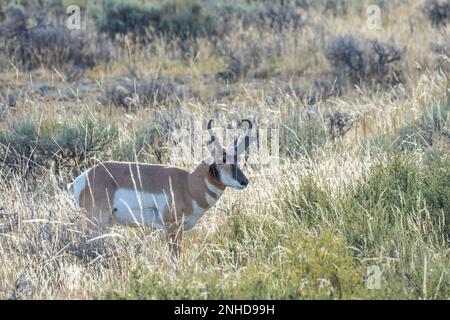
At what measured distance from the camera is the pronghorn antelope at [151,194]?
7.89 m

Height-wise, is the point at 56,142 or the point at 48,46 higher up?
the point at 48,46

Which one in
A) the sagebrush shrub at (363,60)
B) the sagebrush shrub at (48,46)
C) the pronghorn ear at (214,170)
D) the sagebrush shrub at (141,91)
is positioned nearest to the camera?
the pronghorn ear at (214,170)

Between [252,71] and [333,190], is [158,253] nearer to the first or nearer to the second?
[333,190]

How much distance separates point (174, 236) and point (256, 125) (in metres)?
3.64

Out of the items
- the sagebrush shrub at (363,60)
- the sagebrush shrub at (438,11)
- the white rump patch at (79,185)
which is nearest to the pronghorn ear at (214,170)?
the white rump patch at (79,185)

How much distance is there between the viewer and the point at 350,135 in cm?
1150

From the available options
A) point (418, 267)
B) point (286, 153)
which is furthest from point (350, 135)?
point (418, 267)

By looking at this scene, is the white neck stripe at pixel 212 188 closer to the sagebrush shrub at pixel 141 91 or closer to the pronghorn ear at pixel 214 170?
the pronghorn ear at pixel 214 170

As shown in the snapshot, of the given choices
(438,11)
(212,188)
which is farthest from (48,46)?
(212,188)

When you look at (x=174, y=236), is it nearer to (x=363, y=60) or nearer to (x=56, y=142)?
(x=56, y=142)

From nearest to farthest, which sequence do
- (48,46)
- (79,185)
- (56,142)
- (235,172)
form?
(235,172), (79,185), (56,142), (48,46)

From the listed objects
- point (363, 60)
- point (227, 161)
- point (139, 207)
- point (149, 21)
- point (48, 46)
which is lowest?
point (139, 207)

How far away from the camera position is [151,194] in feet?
25.9
